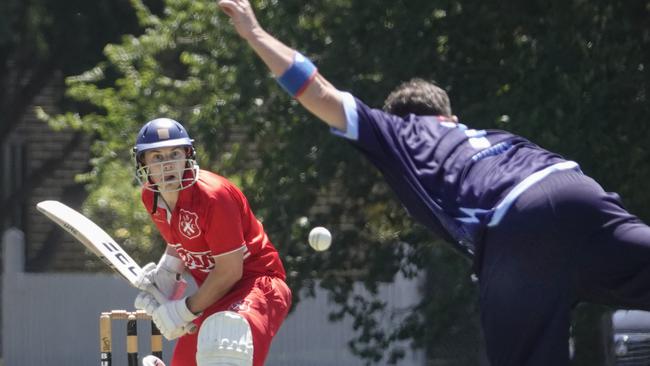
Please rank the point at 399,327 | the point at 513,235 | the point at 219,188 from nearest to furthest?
the point at 513,235 < the point at 219,188 < the point at 399,327

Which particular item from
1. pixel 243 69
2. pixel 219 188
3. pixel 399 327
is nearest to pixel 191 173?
pixel 219 188

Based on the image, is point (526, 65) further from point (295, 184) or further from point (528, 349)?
point (528, 349)

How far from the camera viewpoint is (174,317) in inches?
221

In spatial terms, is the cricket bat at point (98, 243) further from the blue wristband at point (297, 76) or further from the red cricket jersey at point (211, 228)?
the blue wristband at point (297, 76)

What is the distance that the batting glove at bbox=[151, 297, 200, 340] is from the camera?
18.4 ft

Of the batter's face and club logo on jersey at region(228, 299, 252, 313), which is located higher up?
the batter's face

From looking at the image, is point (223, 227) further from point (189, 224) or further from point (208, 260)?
point (208, 260)

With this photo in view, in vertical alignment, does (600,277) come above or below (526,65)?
below

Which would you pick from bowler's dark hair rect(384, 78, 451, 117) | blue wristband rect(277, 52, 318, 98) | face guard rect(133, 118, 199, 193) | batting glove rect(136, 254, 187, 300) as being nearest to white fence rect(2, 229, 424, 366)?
batting glove rect(136, 254, 187, 300)

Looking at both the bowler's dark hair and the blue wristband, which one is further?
the bowler's dark hair

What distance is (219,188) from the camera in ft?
18.3

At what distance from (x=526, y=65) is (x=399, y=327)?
8.23 feet

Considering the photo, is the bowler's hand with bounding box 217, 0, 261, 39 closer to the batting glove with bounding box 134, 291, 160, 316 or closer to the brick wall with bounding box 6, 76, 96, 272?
the batting glove with bounding box 134, 291, 160, 316

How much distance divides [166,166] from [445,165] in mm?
1510
